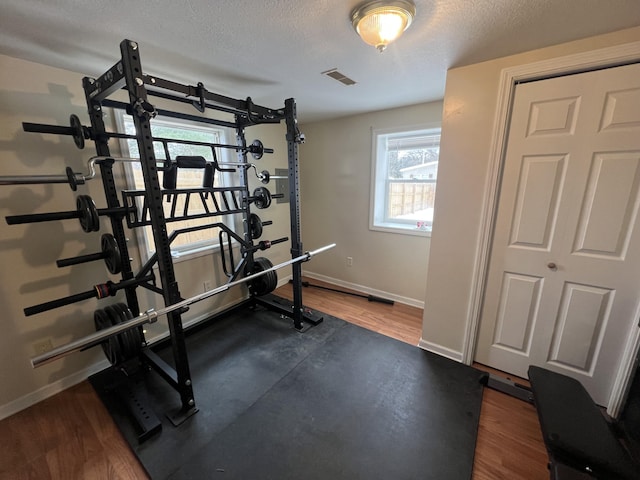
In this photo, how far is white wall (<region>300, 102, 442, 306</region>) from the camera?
3.08 metres

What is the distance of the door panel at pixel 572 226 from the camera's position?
1.50 metres

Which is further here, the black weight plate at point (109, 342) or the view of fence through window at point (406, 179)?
the view of fence through window at point (406, 179)

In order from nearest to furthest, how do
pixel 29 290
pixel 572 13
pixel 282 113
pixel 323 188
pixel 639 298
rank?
pixel 572 13 → pixel 639 298 → pixel 29 290 → pixel 282 113 → pixel 323 188

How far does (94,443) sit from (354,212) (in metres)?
3.12

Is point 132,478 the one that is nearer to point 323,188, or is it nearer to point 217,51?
point 217,51

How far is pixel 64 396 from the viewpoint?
192 centimetres

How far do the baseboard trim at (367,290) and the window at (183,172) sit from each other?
64.8 inches

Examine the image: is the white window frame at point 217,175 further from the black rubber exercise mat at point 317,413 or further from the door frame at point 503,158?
the door frame at point 503,158

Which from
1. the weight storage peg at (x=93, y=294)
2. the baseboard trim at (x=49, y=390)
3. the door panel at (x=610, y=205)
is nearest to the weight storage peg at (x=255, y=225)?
the weight storage peg at (x=93, y=294)

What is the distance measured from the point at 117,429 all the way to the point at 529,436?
2.58m

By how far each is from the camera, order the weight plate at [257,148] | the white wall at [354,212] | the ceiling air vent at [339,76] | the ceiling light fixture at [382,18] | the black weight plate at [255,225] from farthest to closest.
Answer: the white wall at [354,212] → the black weight plate at [255,225] → the weight plate at [257,148] → the ceiling air vent at [339,76] → the ceiling light fixture at [382,18]

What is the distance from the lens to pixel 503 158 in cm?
179

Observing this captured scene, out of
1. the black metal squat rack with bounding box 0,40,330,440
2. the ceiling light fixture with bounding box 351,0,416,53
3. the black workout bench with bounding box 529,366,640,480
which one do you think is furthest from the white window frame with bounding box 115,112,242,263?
the black workout bench with bounding box 529,366,640,480

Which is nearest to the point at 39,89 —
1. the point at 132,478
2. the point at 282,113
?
the point at 282,113
